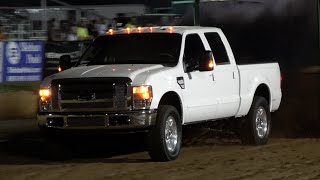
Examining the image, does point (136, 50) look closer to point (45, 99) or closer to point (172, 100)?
point (172, 100)

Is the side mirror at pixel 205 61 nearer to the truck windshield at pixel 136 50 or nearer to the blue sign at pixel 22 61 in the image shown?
the truck windshield at pixel 136 50

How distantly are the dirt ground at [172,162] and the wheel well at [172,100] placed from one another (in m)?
0.73

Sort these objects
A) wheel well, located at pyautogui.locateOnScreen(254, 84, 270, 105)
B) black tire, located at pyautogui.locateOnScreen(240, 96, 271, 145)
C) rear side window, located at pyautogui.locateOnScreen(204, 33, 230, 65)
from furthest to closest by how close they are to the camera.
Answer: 1. wheel well, located at pyautogui.locateOnScreen(254, 84, 270, 105)
2. black tire, located at pyautogui.locateOnScreen(240, 96, 271, 145)
3. rear side window, located at pyautogui.locateOnScreen(204, 33, 230, 65)

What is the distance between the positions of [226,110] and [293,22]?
34.9ft

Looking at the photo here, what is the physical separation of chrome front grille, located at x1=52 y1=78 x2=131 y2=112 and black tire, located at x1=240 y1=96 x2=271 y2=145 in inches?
119

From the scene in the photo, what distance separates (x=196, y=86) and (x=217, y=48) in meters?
1.18

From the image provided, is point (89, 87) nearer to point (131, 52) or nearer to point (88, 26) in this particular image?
point (131, 52)

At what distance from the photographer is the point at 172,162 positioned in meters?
9.48

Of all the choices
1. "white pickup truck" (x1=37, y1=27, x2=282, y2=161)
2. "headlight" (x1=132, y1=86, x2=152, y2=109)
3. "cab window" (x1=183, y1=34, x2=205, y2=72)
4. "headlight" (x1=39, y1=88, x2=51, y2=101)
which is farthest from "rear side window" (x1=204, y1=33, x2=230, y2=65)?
"headlight" (x1=39, y1=88, x2=51, y2=101)

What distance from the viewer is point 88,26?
20.7m

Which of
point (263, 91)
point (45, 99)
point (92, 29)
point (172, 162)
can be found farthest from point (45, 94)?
point (92, 29)

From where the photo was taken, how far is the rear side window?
10961 millimetres

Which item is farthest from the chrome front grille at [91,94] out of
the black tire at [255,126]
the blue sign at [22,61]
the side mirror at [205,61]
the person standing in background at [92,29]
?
the person standing in background at [92,29]

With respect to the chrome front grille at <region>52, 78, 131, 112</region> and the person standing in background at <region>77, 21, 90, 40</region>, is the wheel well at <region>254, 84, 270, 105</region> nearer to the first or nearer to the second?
the chrome front grille at <region>52, 78, 131, 112</region>
